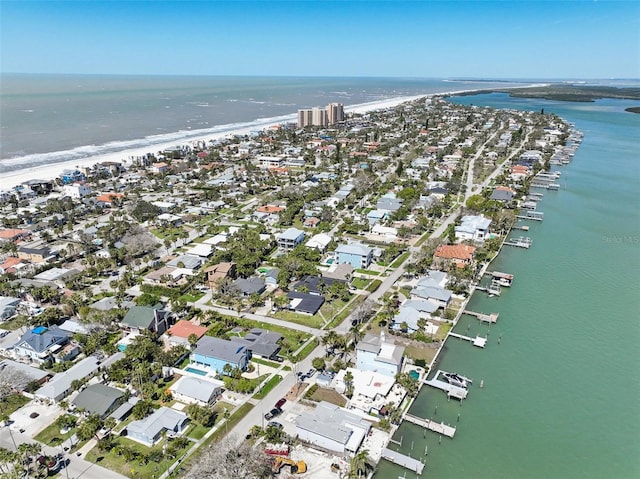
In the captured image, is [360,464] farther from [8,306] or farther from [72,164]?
[72,164]

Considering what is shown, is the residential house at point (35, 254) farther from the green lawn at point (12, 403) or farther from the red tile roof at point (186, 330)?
the green lawn at point (12, 403)

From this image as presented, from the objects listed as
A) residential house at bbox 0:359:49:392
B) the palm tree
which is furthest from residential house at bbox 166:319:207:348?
the palm tree

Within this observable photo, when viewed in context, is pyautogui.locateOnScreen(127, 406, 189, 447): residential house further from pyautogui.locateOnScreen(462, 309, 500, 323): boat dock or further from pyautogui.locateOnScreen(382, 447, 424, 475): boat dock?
pyautogui.locateOnScreen(462, 309, 500, 323): boat dock

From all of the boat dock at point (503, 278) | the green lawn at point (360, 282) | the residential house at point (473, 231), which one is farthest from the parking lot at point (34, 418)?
the residential house at point (473, 231)

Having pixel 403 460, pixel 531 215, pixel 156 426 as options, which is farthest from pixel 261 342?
pixel 531 215

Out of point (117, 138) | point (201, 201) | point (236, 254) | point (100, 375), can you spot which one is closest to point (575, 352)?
point (236, 254)

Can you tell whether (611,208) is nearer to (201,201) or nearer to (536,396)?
(536,396)
